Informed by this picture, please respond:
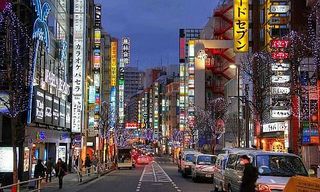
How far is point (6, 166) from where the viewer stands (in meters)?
35.3

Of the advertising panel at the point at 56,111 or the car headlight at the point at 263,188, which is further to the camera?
the advertising panel at the point at 56,111

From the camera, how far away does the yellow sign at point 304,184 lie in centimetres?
1255

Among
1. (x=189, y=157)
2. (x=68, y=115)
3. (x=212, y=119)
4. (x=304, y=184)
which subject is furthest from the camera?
(x=212, y=119)

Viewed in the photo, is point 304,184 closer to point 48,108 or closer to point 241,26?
point 48,108

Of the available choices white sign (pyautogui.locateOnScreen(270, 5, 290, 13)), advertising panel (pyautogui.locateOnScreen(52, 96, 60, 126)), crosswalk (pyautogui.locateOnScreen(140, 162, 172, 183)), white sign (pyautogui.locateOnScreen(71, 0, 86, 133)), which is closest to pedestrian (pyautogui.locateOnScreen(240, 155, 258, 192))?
crosswalk (pyautogui.locateOnScreen(140, 162, 172, 183))

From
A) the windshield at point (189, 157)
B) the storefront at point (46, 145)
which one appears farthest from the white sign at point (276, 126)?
the storefront at point (46, 145)

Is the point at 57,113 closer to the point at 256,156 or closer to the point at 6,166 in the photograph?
the point at 6,166

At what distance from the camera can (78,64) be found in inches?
2192

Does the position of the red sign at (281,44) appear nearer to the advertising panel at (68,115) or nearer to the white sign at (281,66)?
the white sign at (281,66)

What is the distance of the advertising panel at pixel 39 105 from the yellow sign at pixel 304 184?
25.9 meters

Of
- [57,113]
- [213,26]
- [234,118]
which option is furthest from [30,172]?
[213,26]

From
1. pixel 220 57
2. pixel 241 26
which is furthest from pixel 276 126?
pixel 220 57

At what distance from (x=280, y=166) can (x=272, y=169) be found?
47cm

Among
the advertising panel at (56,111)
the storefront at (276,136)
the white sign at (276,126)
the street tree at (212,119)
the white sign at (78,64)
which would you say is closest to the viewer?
the advertising panel at (56,111)
